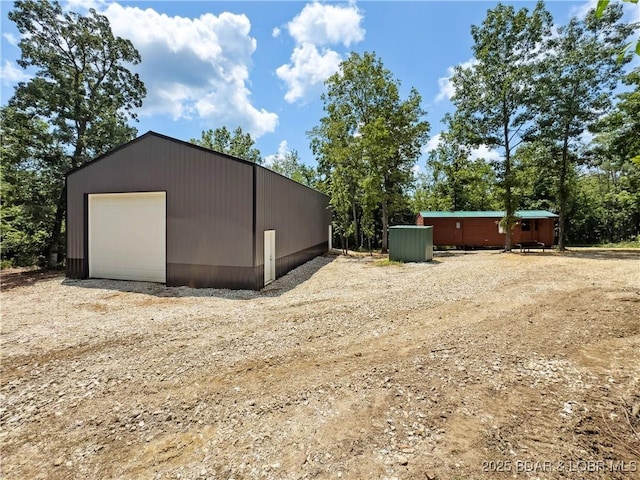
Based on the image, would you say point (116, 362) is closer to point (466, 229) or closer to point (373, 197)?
point (373, 197)

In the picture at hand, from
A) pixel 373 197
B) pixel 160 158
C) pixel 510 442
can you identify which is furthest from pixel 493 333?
pixel 373 197

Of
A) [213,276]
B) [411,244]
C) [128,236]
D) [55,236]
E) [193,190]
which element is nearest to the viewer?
[213,276]

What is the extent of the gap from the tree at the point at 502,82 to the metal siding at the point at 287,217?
33.4 feet

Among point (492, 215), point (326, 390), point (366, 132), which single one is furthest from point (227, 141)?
point (326, 390)

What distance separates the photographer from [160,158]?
8.94m

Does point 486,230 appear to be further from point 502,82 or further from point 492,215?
point 502,82

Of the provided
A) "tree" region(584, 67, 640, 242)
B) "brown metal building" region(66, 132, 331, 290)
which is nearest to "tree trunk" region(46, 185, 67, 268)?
"brown metal building" region(66, 132, 331, 290)

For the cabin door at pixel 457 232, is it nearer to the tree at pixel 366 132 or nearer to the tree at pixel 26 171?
the tree at pixel 366 132

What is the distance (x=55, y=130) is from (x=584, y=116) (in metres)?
A: 25.3

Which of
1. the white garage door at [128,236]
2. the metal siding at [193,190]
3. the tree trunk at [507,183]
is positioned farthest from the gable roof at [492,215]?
the white garage door at [128,236]

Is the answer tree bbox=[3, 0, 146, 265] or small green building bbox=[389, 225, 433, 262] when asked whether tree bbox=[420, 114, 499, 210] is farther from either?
tree bbox=[3, 0, 146, 265]

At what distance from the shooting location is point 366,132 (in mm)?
18062

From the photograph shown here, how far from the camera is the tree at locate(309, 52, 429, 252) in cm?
1888

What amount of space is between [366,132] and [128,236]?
13.9m
